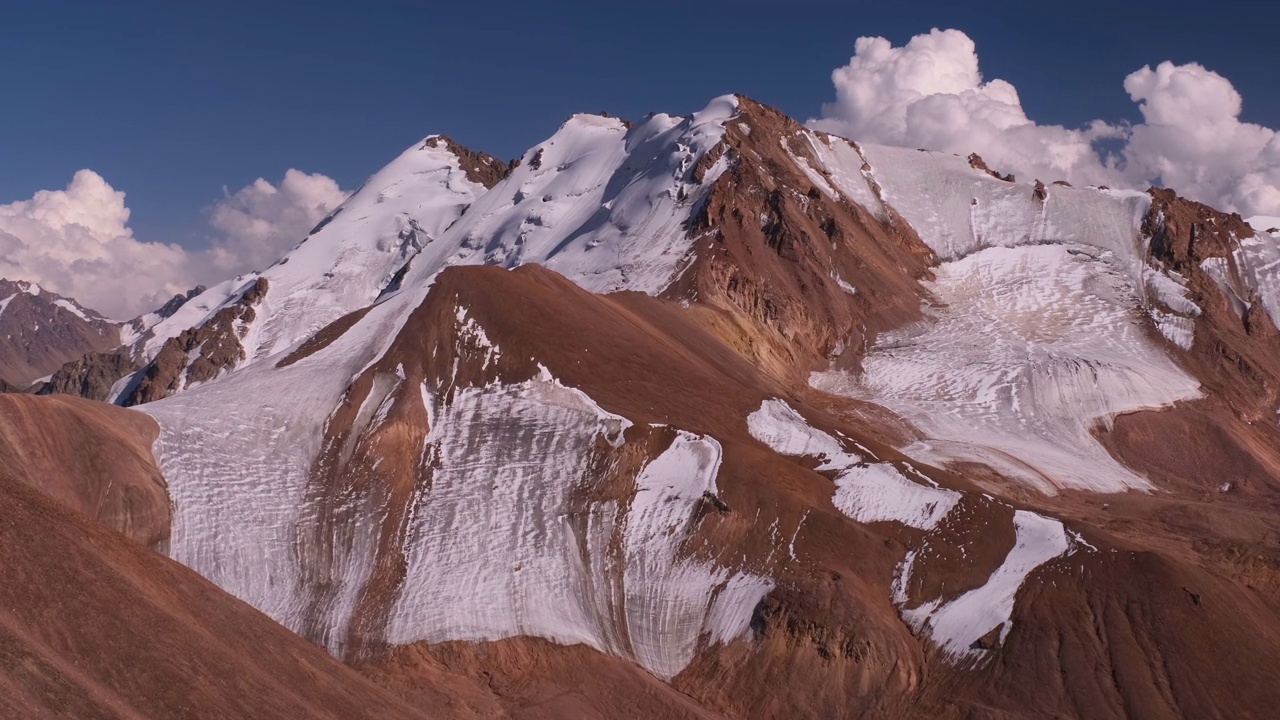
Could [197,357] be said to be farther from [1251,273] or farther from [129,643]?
[1251,273]

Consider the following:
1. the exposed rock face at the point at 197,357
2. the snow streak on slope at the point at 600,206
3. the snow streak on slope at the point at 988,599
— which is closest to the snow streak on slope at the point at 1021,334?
the snow streak on slope at the point at 600,206

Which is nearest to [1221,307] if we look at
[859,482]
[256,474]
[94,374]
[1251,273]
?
[1251,273]

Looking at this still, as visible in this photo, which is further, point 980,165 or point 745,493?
point 980,165

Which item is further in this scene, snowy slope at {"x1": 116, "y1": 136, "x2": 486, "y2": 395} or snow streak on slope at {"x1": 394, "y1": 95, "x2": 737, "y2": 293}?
snowy slope at {"x1": 116, "y1": 136, "x2": 486, "y2": 395}

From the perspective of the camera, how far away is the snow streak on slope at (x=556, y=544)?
1407 inches

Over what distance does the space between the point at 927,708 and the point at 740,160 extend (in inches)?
2106

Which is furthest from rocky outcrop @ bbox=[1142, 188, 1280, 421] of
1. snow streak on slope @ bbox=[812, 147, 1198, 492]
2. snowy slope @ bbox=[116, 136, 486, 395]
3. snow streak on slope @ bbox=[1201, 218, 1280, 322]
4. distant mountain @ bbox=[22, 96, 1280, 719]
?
snowy slope @ bbox=[116, 136, 486, 395]

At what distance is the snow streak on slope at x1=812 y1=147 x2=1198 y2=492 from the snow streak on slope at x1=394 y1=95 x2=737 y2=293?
572 inches

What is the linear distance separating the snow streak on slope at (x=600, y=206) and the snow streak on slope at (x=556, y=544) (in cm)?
2894

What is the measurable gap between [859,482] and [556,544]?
417 inches

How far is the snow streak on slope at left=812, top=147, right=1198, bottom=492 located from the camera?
59.6 metres

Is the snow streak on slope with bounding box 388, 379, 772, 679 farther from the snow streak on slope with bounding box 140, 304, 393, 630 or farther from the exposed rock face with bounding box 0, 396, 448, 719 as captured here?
the exposed rock face with bounding box 0, 396, 448, 719

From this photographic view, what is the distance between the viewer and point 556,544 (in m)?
38.3

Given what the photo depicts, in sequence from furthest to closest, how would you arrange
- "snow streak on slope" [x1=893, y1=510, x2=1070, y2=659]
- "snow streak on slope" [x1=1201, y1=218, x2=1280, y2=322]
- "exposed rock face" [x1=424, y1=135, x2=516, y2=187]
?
"exposed rock face" [x1=424, y1=135, x2=516, y2=187] < "snow streak on slope" [x1=1201, y1=218, x2=1280, y2=322] < "snow streak on slope" [x1=893, y1=510, x2=1070, y2=659]
